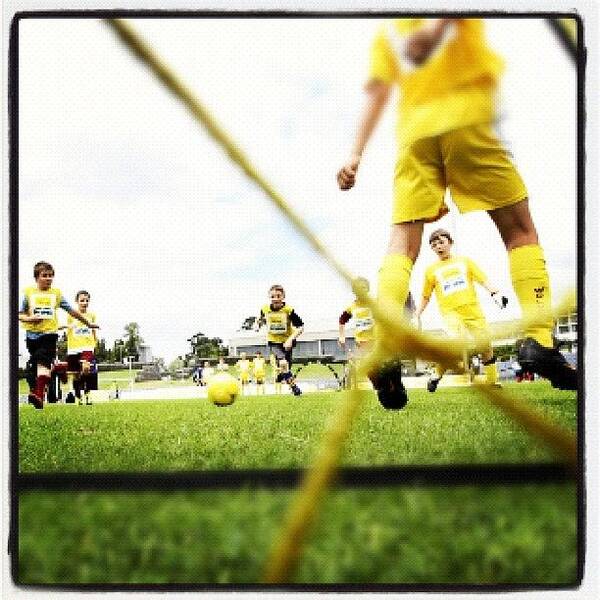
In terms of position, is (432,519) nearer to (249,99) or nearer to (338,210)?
(338,210)

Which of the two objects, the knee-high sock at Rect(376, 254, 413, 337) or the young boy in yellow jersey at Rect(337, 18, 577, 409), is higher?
the young boy in yellow jersey at Rect(337, 18, 577, 409)

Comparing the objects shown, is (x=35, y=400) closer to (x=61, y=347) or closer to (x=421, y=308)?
(x=61, y=347)

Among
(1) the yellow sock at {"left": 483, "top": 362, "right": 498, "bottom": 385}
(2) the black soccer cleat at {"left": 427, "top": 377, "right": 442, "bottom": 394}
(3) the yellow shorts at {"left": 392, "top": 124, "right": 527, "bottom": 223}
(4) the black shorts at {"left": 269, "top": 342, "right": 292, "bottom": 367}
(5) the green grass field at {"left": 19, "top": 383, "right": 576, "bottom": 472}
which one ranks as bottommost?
(5) the green grass field at {"left": 19, "top": 383, "right": 576, "bottom": 472}

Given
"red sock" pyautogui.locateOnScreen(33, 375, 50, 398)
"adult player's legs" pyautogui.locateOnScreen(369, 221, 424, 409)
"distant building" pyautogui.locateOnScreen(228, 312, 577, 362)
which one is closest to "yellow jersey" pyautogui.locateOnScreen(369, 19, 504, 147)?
"adult player's legs" pyautogui.locateOnScreen(369, 221, 424, 409)

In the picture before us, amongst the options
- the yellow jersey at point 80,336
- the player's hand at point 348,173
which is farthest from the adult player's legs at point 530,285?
the yellow jersey at point 80,336

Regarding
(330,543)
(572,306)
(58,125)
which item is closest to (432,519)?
(330,543)

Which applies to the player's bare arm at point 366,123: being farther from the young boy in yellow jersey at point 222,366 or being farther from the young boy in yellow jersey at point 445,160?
the young boy in yellow jersey at point 222,366

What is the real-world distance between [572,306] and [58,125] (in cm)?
138

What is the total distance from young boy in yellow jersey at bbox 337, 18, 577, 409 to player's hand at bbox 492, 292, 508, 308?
1.7 inches

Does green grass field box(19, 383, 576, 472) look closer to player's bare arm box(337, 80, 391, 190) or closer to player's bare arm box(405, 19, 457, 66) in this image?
player's bare arm box(337, 80, 391, 190)

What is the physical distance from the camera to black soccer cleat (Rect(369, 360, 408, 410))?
2094 mm

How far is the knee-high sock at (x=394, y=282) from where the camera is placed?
2092 millimetres

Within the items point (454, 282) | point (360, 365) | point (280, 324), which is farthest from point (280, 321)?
point (454, 282)

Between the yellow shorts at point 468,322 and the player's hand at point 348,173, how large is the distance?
42 cm
